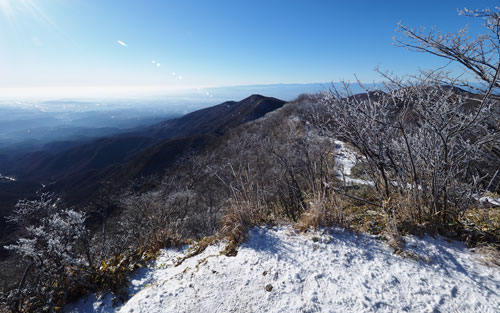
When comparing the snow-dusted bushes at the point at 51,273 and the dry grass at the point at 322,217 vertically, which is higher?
the dry grass at the point at 322,217

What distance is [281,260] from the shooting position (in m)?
2.39

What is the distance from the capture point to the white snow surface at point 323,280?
180 cm

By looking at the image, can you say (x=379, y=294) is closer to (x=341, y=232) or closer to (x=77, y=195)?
(x=341, y=232)

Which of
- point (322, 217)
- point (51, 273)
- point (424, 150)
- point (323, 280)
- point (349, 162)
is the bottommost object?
point (349, 162)

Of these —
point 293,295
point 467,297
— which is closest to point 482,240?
point 467,297

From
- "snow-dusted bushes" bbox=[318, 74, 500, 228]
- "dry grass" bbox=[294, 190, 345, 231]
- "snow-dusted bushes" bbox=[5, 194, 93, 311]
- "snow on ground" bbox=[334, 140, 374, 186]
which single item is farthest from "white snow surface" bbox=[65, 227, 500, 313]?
"snow on ground" bbox=[334, 140, 374, 186]

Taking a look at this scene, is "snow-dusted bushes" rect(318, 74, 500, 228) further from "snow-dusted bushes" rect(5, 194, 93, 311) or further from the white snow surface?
"snow-dusted bushes" rect(5, 194, 93, 311)

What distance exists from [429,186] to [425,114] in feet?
3.14

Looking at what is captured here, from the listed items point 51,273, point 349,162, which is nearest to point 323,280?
point 51,273

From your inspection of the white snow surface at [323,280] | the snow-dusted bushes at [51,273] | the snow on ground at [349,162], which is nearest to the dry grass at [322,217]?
the white snow surface at [323,280]

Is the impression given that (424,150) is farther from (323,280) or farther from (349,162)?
(349,162)

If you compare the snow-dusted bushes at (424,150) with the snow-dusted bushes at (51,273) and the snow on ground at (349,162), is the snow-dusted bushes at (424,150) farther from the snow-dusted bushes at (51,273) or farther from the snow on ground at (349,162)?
the snow-dusted bushes at (51,273)

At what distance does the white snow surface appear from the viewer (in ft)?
5.90

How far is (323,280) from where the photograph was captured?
2062mm
